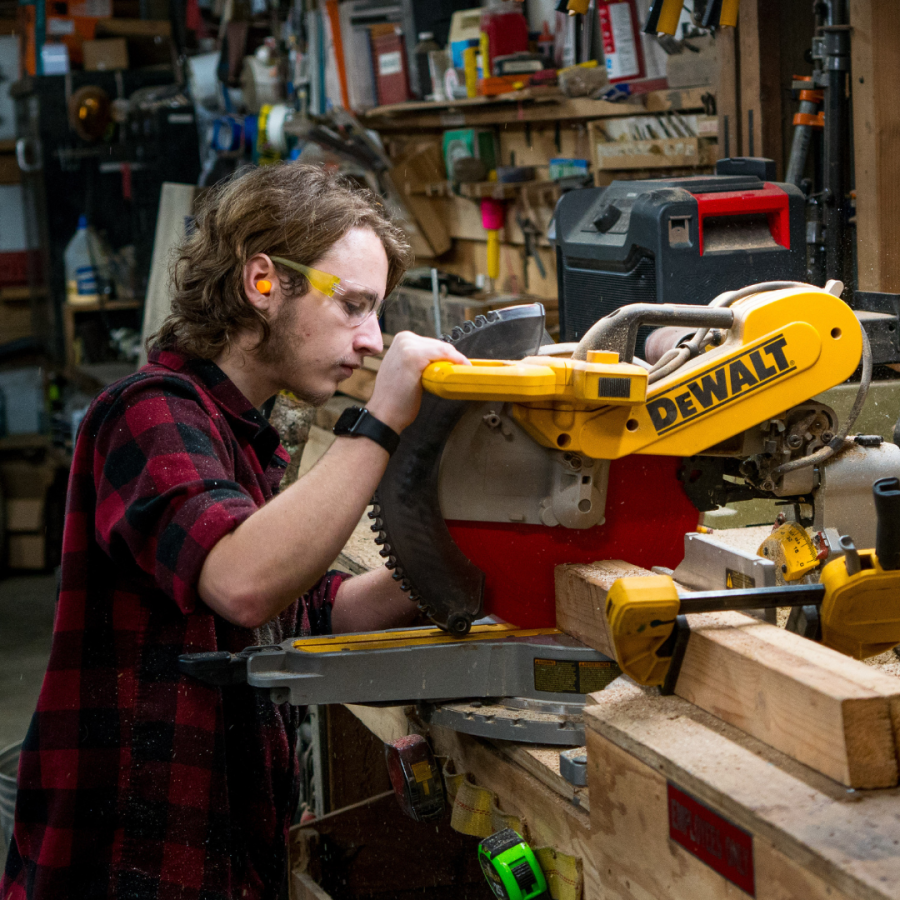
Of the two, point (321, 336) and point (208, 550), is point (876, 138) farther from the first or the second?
point (208, 550)

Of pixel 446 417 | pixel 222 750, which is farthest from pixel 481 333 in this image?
pixel 222 750

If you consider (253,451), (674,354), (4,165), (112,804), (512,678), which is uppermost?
(4,165)

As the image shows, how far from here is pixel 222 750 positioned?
1.23m

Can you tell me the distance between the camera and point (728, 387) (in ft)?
3.75

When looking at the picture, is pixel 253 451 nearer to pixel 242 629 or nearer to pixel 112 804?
pixel 242 629

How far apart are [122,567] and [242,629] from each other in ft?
0.49

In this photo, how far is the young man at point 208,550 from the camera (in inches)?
42.9

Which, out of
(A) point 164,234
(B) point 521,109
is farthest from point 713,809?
(A) point 164,234

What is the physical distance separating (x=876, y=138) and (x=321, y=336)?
3.66 feet

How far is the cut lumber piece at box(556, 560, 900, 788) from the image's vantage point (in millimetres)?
802

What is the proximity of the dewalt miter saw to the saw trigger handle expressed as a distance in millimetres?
195

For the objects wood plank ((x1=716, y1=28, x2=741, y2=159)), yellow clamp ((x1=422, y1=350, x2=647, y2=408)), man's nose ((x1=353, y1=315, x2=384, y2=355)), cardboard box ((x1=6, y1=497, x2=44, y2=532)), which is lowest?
cardboard box ((x1=6, y1=497, x2=44, y2=532))

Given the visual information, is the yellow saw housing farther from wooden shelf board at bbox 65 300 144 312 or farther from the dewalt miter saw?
wooden shelf board at bbox 65 300 144 312

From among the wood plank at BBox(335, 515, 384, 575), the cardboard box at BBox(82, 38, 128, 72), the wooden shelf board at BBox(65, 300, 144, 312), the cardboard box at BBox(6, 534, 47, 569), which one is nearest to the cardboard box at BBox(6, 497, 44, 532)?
the cardboard box at BBox(6, 534, 47, 569)
